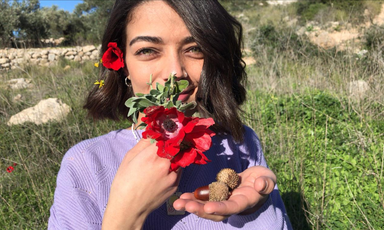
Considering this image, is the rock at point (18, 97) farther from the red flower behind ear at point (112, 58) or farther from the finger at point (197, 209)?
the finger at point (197, 209)

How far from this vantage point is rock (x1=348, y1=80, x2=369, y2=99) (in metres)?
3.80

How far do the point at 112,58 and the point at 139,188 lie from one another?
2.37ft

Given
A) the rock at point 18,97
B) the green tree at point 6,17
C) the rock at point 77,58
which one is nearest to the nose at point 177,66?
the rock at point 18,97

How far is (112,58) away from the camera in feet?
4.52

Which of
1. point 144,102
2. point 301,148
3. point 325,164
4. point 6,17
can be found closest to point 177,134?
point 144,102

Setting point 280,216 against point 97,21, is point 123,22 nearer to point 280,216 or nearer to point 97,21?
point 280,216

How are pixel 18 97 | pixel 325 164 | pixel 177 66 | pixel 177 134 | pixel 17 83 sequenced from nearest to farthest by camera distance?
pixel 177 134 → pixel 177 66 → pixel 325 164 → pixel 18 97 → pixel 17 83

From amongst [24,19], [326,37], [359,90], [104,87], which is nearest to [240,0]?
[24,19]

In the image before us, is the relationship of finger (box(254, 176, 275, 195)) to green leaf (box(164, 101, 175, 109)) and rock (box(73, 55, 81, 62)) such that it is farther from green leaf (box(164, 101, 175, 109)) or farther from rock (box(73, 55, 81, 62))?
rock (box(73, 55, 81, 62))

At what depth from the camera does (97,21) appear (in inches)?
615

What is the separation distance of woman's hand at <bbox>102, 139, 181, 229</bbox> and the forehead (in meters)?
0.47

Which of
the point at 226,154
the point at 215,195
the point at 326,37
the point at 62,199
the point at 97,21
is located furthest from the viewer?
the point at 97,21

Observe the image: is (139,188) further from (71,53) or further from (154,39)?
(71,53)

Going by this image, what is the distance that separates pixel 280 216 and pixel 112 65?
0.98 m
